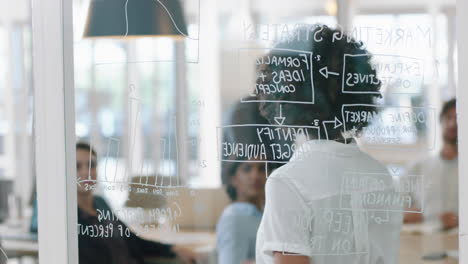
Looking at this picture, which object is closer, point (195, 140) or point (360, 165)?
point (360, 165)

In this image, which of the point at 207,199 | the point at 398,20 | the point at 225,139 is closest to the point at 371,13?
the point at 398,20

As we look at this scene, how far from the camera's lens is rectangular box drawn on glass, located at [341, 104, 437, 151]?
1.87m

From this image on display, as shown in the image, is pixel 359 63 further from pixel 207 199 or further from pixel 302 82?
pixel 207 199

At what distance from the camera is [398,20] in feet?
6.08

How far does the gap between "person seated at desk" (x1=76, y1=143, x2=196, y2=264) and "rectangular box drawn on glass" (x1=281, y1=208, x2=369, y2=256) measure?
0.39m

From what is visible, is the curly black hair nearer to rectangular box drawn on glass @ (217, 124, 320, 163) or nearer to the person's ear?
rectangular box drawn on glass @ (217, 124, 320, 163)

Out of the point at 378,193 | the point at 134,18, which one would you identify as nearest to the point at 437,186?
the point at 378,193

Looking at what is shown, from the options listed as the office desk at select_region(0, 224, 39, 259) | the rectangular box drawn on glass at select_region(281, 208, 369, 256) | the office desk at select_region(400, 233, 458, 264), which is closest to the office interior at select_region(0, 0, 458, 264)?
the office desk at select_region(400, 233, 458, 264)

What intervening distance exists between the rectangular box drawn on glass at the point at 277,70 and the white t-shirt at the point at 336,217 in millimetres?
206

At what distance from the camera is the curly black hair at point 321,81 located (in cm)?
190

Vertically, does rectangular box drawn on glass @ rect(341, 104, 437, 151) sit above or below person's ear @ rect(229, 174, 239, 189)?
above

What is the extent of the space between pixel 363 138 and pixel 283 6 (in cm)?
46

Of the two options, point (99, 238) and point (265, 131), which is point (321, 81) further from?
point (99, 238)

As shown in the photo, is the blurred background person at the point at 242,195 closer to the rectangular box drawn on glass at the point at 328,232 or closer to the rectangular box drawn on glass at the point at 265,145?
the rectangular box drawn on glass at the point at 265,145
